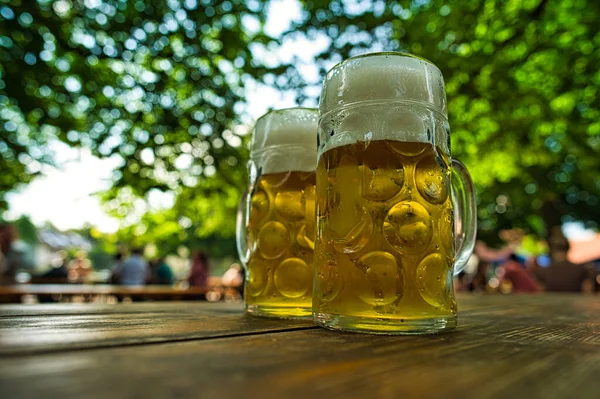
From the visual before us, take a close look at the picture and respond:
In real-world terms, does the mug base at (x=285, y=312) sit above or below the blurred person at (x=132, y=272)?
below

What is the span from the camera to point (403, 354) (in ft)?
1.33

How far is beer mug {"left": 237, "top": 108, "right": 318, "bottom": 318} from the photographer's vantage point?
2.64 feet

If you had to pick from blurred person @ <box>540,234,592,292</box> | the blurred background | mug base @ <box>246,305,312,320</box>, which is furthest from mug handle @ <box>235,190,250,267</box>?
blurred person @ <box>540,234,592,292</box>

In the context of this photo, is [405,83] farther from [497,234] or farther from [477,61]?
[497,234]

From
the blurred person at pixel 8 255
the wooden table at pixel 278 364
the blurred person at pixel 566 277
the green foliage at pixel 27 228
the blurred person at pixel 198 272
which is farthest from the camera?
the green foliage at pixel 27 228

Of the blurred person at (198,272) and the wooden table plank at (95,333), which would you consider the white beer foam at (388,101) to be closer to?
the wooden table plank at (95,333)

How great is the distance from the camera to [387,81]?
0.65m

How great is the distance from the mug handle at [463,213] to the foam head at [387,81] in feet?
0.41

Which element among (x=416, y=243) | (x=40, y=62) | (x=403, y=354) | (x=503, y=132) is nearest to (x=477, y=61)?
(x=503, y=132)

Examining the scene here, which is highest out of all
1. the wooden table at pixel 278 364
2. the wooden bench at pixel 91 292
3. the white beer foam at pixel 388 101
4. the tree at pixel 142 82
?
the tree at pixel 142 82

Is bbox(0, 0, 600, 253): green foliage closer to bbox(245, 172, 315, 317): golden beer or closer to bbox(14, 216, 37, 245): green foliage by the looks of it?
bbox(245, 172, 315, 317): golden beer

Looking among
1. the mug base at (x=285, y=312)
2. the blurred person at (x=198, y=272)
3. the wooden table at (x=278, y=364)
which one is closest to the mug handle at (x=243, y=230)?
the mug base at (x=285, y=312)

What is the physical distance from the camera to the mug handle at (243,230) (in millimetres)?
899

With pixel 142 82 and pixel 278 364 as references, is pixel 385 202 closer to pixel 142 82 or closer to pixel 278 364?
pixel 278 364
